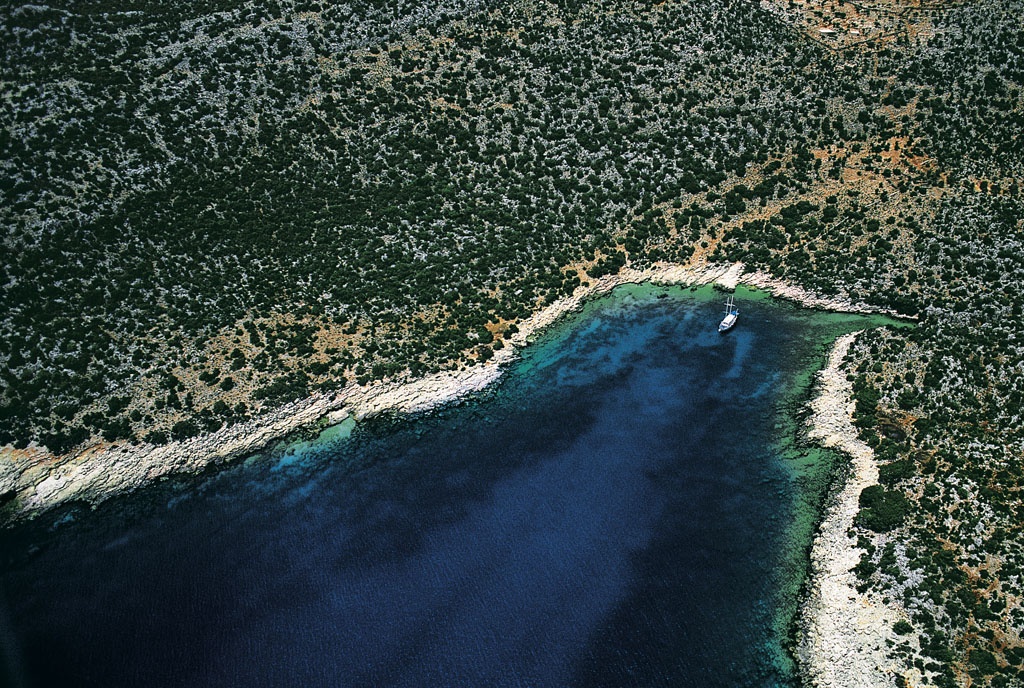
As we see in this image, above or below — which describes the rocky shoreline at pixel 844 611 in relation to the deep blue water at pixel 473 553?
below

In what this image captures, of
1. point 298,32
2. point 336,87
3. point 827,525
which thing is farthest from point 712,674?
point 298,32

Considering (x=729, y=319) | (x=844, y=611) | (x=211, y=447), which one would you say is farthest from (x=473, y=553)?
(x=729, y=319)

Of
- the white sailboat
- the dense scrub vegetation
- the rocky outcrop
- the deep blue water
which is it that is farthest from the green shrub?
the rocky outcrop

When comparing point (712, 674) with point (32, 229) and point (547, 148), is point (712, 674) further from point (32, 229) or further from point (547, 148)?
point (32, 229)

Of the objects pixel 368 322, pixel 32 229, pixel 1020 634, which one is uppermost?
pixel 32 229

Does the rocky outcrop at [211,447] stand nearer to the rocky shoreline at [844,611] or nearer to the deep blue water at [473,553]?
the deep blue water at [473,553]

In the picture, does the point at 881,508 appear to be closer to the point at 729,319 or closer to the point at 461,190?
the point at 729,319

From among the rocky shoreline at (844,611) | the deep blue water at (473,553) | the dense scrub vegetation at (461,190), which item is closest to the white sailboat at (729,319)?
the deep blue water at (473,553)
